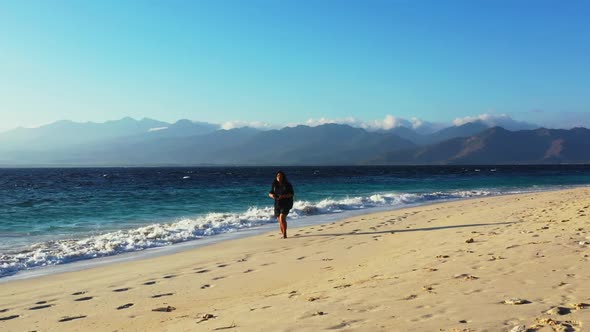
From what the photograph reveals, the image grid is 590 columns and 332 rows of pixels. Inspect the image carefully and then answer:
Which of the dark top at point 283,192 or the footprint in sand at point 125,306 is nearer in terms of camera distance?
the footprint in sand at point 125,306

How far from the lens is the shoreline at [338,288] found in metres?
4.84

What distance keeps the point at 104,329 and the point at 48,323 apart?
94 cm

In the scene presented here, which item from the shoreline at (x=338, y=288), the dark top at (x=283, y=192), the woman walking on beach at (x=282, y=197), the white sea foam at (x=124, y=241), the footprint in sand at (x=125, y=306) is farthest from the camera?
the dark top at (x=283, y=192)

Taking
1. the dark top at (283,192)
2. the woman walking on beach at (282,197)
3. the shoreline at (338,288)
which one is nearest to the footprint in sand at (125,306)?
the shoreline at (338,288)

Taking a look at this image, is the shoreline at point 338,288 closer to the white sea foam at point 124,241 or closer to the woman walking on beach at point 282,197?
the white sea foam at point 124,241

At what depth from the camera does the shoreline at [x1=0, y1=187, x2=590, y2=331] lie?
484 centimetres

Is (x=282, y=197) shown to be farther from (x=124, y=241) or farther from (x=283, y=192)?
(x=124, y=241)

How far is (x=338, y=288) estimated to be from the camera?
21.0 feet

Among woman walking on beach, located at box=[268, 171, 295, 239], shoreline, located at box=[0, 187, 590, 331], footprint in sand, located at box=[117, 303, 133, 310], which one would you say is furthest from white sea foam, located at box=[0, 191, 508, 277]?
footprint in sand, located at box=[117, 303, 133, 310]

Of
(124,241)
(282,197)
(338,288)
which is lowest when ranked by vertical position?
(124,241)

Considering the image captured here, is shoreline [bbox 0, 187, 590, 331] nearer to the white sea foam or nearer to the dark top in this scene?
the white sea foam

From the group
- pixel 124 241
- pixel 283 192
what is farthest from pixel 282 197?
pixel 124 241

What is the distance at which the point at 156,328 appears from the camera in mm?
5402

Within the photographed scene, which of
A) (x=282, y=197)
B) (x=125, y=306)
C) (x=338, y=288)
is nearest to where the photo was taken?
(x=338, y=288)
